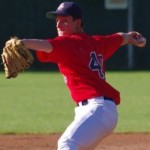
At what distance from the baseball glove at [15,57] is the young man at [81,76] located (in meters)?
0.10

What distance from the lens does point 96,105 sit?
218 inches

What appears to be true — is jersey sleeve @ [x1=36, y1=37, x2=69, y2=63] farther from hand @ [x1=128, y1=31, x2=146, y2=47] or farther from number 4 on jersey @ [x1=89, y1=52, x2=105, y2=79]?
hand @ [x1=128, y1=31, x2=146, y2=47]

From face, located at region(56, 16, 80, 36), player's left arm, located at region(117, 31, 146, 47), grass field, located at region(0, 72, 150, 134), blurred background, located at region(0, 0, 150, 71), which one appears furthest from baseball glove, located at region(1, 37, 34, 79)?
blurred background, located at region(0, 0, 150, 71)

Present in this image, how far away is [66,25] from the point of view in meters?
5.73

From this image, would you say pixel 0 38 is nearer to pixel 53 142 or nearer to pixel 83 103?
pixel 53 142

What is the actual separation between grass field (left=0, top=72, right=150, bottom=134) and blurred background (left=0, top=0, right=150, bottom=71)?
5.43 meters

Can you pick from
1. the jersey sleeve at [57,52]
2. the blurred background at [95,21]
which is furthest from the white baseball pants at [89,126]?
the blurred background at [95,21]

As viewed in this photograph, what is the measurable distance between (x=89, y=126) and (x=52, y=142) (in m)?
3.86

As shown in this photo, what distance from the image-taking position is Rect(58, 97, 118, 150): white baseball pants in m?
5.37

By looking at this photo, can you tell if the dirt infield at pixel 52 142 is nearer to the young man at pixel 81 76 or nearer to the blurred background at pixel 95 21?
the young man at pixel 81 76

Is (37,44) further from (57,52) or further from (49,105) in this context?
(49,105)

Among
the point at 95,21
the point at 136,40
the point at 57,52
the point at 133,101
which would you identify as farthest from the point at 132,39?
the point at 95,21

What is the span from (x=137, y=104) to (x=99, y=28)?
11871mm

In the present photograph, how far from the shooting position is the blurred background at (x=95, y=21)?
2500 centimetres
